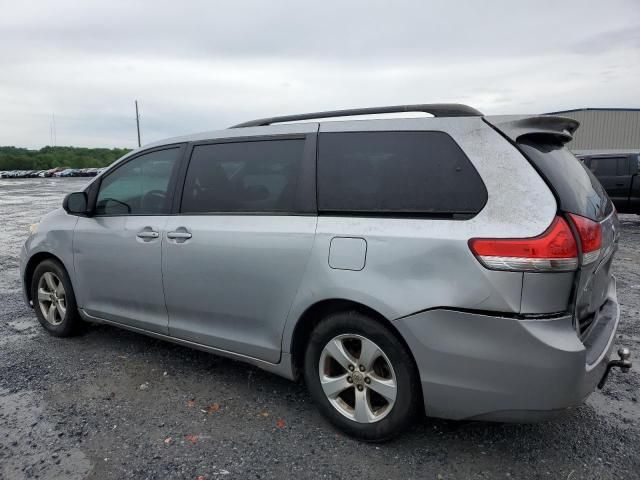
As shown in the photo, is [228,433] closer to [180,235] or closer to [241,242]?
[241,242]

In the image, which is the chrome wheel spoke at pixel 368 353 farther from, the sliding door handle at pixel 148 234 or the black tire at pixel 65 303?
the black tire at pixel 65 303

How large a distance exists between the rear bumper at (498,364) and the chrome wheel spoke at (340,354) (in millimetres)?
398

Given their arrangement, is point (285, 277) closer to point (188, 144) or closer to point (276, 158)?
point (276, 158)

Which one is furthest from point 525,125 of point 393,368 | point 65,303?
point 65,303

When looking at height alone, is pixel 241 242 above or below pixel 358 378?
above

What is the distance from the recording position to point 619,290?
19.5 feet

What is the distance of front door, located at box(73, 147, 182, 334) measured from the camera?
364cm

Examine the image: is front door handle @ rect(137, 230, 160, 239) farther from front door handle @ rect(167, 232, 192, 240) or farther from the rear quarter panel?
the rear quarter panel

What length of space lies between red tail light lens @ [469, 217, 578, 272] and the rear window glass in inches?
9.7

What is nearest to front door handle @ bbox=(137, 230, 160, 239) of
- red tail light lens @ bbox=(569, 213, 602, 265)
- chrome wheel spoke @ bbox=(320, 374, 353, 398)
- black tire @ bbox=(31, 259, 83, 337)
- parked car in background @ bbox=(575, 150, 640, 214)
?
black tire @ bbox=(31, 259, 83, 337)

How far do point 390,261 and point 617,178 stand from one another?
11.7 meters

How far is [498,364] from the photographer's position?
2322mm

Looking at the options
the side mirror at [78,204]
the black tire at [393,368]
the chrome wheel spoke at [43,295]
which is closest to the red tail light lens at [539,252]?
the black tire at [393,368]

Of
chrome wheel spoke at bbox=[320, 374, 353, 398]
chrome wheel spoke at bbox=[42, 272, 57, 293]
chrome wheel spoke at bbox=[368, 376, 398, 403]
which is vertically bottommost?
chrome wheel spoke at bbox=[320, 374, 353, 398]
